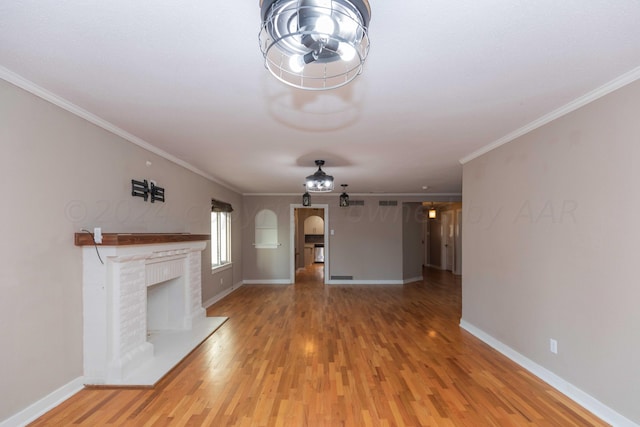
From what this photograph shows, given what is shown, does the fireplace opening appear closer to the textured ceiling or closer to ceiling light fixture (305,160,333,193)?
the textured ceiling

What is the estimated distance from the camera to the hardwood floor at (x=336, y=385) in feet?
7.84

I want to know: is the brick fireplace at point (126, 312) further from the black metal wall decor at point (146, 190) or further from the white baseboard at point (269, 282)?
the white baseboard at point (269, 282)

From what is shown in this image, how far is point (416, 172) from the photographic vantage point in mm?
5566

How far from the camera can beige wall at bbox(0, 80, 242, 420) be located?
85.8 inches

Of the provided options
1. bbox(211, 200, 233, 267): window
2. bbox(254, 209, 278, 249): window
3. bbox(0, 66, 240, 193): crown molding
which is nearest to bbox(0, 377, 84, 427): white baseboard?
bbox(0, 66, 240, 193): crown molding

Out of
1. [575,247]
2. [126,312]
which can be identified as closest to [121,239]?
[126,312]

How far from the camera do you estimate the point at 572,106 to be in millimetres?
2658

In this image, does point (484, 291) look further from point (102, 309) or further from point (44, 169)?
point (44, 169)

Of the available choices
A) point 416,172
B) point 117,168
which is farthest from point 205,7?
point 416,172

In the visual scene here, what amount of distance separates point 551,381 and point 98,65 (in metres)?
4.29

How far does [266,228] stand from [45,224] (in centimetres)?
609

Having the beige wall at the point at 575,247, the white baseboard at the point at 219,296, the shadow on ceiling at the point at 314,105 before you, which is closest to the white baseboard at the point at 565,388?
the beige wall at the point at 575,247

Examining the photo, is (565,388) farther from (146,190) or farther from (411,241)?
(411,241)

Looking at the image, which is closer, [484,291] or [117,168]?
[117,168]
